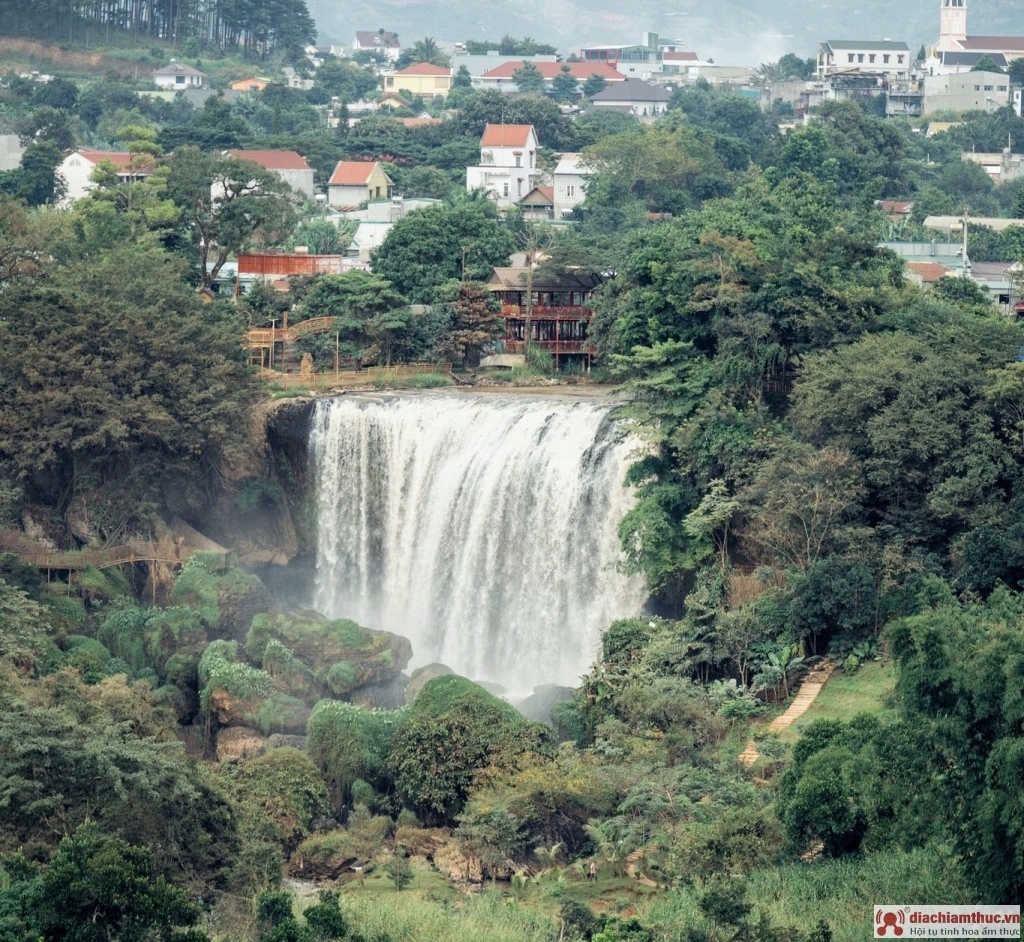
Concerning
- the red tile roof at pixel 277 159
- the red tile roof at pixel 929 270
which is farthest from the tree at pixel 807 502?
the red tile roof at pixel 277 159

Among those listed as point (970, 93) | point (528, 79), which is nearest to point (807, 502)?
point (970, 93)

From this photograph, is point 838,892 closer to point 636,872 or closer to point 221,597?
point 636,872

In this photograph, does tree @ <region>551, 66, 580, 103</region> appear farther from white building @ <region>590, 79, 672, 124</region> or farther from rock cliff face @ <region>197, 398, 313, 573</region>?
rock cliff face @ <region>197, 398, 313, 573</region>

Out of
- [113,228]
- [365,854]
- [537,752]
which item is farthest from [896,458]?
[113,228]

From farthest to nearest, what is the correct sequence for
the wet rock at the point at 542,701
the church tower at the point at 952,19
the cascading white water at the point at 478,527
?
the church tower at the point at 952,19 → the cascading white water at the point at 478,527 → the wet rock at the point at 542,701

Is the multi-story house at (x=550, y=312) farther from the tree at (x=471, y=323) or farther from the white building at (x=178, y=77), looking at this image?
the white building at (x=178, y=77)

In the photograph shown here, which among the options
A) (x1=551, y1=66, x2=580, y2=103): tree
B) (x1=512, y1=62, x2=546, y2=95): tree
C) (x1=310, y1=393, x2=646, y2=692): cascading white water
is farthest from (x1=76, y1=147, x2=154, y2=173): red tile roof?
(x1=551, y1=66, x2=580, y2=103): tree

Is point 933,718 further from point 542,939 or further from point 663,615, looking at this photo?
point 663,615

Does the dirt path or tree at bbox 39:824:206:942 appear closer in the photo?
tree at bbox 39:824:206:942
